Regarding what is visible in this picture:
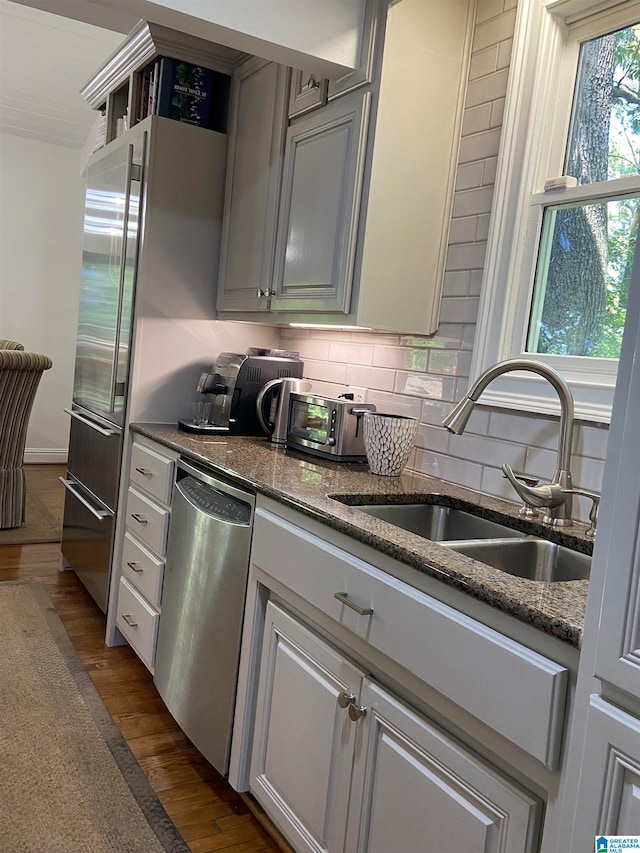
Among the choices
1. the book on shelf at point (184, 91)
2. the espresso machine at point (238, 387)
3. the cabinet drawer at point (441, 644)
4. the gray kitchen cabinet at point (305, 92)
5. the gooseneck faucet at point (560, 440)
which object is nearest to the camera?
the cabinet drawer at point (441, 644)

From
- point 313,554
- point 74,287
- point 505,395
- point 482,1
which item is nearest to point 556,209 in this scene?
point 505,395

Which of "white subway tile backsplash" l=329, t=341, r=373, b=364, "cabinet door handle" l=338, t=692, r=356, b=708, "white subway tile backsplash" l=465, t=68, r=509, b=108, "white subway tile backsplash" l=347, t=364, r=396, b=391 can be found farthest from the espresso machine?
"cabinet door handle" l=338, t=692, r=356, b=708

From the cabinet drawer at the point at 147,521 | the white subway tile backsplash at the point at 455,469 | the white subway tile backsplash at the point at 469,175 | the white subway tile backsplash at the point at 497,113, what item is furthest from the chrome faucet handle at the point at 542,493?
the cabinet drawer at the point at 147,521

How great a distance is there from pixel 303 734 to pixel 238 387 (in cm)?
139

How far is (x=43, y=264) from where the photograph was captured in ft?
20.5

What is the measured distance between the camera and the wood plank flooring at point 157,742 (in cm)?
184

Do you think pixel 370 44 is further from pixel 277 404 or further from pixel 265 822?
pixel 265 822

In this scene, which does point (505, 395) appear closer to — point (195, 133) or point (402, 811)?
point (402, 811)

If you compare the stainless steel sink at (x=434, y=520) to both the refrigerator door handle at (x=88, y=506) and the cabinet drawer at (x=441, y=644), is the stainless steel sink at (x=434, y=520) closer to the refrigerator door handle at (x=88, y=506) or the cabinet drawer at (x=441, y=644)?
the cabinet drawer at (x=441, y=644)

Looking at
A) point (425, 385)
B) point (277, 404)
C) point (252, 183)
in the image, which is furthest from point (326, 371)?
point (252, 183)

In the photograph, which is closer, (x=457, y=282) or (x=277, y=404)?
(x=457, y=282)

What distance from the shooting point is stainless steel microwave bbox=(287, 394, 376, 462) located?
2316 mm

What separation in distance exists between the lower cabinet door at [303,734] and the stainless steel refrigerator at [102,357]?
1.33 m

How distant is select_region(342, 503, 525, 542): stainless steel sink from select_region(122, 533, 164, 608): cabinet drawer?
0.92 metres
